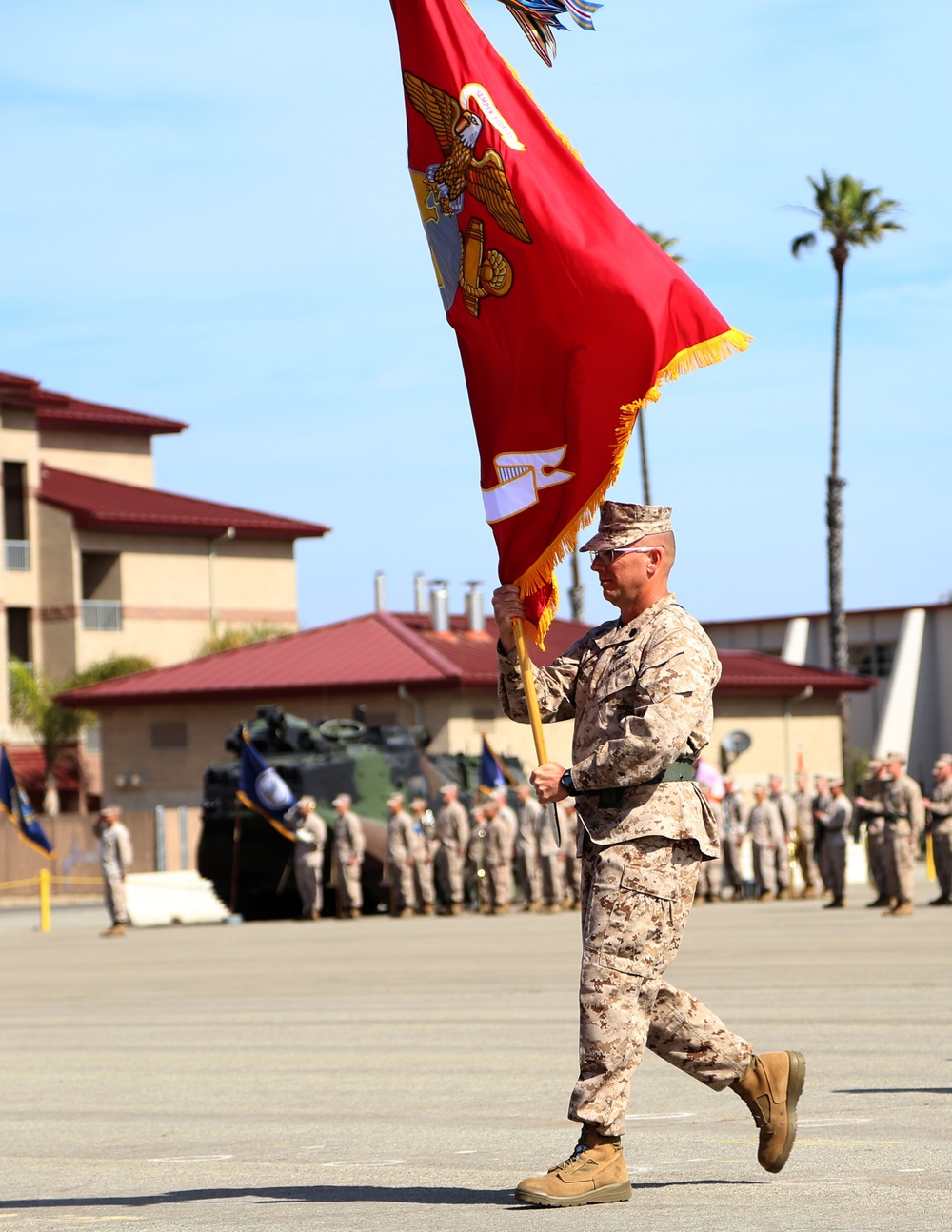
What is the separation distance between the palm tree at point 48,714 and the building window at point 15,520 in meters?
4.15

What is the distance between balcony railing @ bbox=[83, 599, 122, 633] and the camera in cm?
5722

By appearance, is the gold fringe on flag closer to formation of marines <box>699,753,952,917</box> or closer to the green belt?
the green belt

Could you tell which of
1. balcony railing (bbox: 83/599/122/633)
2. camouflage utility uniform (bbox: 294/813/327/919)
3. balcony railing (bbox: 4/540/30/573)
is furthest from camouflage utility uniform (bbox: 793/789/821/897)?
balcony railing (bbox: 4/540/30/573)

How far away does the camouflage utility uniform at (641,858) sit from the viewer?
6.63 metres

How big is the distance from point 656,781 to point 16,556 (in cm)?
5194

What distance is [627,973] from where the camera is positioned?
664cm

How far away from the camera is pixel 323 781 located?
32.2m

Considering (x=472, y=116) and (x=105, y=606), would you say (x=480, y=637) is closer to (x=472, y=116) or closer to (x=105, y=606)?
(x=105, y=606)

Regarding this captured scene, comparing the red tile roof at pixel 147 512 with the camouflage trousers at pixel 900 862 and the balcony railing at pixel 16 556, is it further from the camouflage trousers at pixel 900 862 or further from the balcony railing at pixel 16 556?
the camouflage trousers at pixel 900 862

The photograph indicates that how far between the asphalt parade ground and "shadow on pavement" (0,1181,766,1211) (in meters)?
0.02

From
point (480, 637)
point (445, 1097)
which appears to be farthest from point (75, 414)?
point (445, 1097)

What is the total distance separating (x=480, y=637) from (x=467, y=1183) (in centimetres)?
4044

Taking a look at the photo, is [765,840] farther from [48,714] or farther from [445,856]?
[48,714]

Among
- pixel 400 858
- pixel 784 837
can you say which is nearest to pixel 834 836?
pixel 784 837
